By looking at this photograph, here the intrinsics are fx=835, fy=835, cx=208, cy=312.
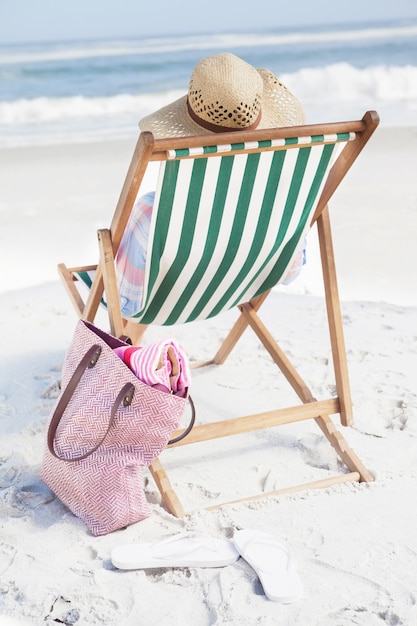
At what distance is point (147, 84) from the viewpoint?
1224cm

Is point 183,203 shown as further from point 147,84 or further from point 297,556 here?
point 147,84

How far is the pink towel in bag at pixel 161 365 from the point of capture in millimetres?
2068

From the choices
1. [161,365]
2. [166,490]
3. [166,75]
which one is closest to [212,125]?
[161,365]

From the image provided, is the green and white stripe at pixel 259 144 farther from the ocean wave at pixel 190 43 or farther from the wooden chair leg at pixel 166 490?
the ocean wave at pixel 190 43

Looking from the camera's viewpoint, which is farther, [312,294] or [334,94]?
[334,94]

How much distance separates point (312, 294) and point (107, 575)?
2204 millimetres

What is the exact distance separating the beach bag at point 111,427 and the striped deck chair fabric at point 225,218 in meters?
0.27

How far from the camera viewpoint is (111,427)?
206 centimetres

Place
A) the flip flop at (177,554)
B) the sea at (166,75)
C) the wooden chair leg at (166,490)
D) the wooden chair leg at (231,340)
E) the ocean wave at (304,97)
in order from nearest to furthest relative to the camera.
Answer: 1. the flip flop at (177,554)
2. the wooden chair leg at (166,490)
3. the wooden chair leg at (231,340)
4. the sea at (166,75)
5. the ocean wave at (304,97)

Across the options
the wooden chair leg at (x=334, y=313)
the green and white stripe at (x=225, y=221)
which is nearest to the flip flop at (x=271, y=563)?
the wooden chair leg at (x=334, y=313)

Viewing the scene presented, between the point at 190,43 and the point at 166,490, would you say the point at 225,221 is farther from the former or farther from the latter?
the point at 190,43

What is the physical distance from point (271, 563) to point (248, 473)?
1.75 ft

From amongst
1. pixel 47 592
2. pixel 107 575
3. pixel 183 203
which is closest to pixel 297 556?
pixel 107 575

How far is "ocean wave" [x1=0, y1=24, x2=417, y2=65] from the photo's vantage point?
15.1m
